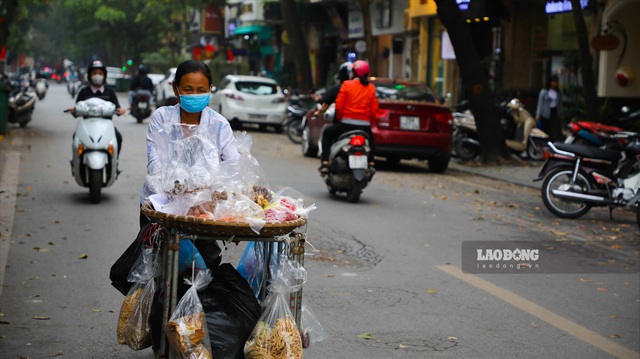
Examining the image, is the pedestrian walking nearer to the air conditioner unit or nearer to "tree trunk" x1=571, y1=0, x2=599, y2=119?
"tree trunk" x1=571, y1=0, x2=599, y2=119

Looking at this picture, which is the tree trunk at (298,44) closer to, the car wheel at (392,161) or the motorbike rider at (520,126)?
the motorbike rider at (520,126)

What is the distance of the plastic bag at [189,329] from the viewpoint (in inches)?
163

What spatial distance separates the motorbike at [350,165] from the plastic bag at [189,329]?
25.6 ft

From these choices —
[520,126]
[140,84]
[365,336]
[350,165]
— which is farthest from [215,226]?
[140,84]

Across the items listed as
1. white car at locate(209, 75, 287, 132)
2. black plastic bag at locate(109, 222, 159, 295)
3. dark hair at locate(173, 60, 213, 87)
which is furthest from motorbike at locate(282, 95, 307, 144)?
black plastic bag at locate(109, 222, 159, 295)

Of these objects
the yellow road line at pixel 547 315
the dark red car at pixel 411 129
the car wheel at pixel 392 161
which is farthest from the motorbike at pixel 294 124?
the yellow road line at pixel 547 315

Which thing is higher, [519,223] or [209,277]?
[209,277]

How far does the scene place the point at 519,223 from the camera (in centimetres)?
1102

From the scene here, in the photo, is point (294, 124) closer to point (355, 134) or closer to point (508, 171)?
point (508, 171)

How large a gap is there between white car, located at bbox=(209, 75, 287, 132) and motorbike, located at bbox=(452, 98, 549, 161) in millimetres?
7130

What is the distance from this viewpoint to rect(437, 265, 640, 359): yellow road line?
19.1ft

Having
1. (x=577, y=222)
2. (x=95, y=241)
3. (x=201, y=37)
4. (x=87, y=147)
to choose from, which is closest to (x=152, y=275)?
(x=95, y=241)

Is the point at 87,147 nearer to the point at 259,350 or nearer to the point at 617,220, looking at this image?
the point at 617,220

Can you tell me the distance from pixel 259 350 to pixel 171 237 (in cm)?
63
